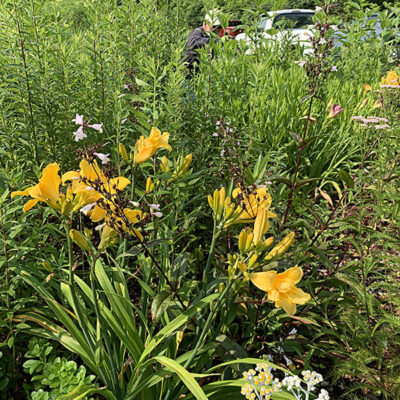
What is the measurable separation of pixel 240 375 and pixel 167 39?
7.92ft

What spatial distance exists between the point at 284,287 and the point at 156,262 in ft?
2.11

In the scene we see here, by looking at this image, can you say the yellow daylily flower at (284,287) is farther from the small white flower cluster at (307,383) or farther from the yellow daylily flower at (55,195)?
the yellow daylily flower at (55,195)

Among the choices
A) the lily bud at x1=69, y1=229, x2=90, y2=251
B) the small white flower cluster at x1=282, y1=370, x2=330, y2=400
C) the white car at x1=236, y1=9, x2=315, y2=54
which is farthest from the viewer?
the white car at x1=236, y1=9, x2=315, y2=54

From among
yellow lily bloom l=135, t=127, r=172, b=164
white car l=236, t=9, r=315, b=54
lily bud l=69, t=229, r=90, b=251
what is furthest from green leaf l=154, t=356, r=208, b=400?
white car l=236, t=9, r=315, b=54

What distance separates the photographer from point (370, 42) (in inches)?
213

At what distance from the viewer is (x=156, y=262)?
1523 millimetres

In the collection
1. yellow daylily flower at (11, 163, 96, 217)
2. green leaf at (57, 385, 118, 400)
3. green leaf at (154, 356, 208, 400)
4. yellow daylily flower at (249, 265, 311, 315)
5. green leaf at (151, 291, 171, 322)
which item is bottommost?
green leaf at (57, 385, 118, 400)

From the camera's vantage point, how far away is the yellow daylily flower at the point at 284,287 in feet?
3.44

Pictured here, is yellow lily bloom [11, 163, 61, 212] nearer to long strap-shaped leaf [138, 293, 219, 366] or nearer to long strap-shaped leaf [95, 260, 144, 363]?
long strap-shaped leaf [95, 260, 144, 363]

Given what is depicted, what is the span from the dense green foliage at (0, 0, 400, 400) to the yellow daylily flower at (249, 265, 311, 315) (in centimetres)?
11

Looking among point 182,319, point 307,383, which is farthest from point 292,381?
point 182,319

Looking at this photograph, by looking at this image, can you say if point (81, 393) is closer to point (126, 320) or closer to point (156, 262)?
point (126, 320)

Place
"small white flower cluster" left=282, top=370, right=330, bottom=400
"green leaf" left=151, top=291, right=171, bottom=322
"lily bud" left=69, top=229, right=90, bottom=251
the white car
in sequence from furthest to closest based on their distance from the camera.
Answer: the white car, "green leaf" left=151, top=291, right=171, bottom=322, "lily bud" left=69, top=229, right=90, bottom=251, "small white flower cluster" left=282, top=370, right=330, bottom=400

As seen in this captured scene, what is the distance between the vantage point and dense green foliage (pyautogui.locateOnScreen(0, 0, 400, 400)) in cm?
136
